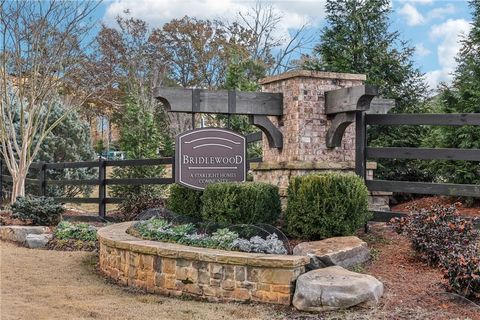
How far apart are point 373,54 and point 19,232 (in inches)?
295

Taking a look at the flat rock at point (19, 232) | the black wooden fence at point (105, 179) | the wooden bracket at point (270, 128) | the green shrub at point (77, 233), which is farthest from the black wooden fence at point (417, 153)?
the flat rock at point (19, 232)

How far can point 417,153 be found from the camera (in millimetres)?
6387

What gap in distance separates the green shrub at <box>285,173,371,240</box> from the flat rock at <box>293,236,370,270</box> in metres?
0.24

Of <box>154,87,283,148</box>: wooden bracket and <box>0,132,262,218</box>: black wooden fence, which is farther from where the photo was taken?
<box>0,132,262,218</box>: black wooden fence

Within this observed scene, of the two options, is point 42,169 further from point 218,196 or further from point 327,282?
point 327,282

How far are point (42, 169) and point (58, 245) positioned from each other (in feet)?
16.9

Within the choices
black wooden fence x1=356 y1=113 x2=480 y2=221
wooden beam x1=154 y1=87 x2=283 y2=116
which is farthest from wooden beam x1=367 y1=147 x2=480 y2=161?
wooden beam x1=154 y1=87 x2=283 y2=116

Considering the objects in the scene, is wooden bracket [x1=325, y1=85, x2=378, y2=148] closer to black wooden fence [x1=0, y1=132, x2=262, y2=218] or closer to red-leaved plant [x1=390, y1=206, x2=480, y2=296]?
red-leaved plant [x1=390, y1=206, x2=480, y2=296]

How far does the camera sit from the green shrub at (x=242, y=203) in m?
5.87

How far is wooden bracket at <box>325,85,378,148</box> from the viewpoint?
6.34m

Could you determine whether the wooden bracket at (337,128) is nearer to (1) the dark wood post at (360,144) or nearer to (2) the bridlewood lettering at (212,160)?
(1) the dark wood post at (360,144)

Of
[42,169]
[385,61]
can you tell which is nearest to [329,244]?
[385,61]

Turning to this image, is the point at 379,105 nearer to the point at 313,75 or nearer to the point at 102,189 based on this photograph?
the point at 313,75

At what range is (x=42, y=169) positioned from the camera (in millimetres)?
12477
